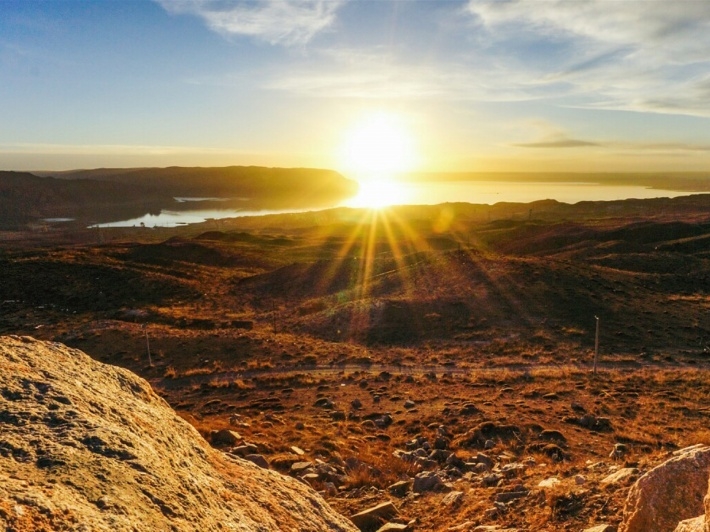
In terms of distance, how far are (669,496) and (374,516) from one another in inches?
167

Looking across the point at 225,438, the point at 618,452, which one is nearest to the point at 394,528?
the point at 225,438

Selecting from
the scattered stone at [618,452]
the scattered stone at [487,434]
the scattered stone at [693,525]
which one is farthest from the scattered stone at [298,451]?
the scattered stone at [693,525]

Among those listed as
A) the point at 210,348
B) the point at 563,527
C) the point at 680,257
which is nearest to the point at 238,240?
the point at 210,348

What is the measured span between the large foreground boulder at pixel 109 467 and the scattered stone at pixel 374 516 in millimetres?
1176

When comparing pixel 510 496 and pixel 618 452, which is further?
pixel 618 452

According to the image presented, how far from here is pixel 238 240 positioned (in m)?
77.0

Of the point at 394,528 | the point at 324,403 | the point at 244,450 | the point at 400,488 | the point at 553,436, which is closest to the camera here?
the point at 394,528

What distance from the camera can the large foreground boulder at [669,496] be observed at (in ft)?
16.0

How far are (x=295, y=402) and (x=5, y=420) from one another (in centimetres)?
1403

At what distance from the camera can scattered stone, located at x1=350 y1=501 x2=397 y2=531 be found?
7.28 m

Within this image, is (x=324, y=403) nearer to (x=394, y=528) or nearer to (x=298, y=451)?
(x=298, y=451)

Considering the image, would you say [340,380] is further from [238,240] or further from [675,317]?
[238,240]

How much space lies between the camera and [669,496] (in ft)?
16.4

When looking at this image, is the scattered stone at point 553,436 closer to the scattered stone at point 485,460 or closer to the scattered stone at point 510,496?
the scattered stone at point 485,460
